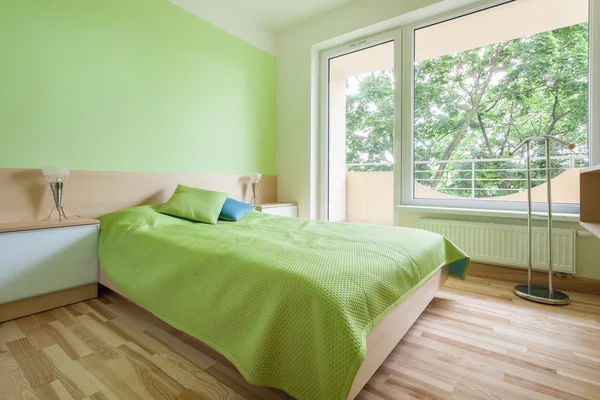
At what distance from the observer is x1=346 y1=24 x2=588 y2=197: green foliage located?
2516 millimetres

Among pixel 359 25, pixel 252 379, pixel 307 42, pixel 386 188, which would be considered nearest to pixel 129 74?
pixel 307 42

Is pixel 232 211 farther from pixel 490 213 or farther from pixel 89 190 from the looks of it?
pixel 490 213

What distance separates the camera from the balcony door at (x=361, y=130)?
11.2ft

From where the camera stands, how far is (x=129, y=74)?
2598mm

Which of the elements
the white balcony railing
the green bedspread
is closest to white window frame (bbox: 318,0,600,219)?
the white balcony railing

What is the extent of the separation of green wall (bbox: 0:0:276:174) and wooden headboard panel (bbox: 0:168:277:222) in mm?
83

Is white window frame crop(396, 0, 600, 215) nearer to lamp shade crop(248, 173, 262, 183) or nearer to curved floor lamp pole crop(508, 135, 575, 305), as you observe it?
curved floor lamp pole crop(508, 135, 575, 305)

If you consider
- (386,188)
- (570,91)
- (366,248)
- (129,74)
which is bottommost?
(366,248)

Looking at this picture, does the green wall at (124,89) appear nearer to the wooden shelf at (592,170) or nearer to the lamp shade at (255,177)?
the lamp shade at (255,177)

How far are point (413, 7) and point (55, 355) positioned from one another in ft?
12.5

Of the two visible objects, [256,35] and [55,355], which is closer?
[55,355]

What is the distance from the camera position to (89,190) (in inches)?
93.4

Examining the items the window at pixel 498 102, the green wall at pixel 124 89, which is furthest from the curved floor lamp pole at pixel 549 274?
the green wall at pixel 124 89

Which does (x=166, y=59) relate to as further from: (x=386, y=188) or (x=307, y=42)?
(x=386, y=188)
